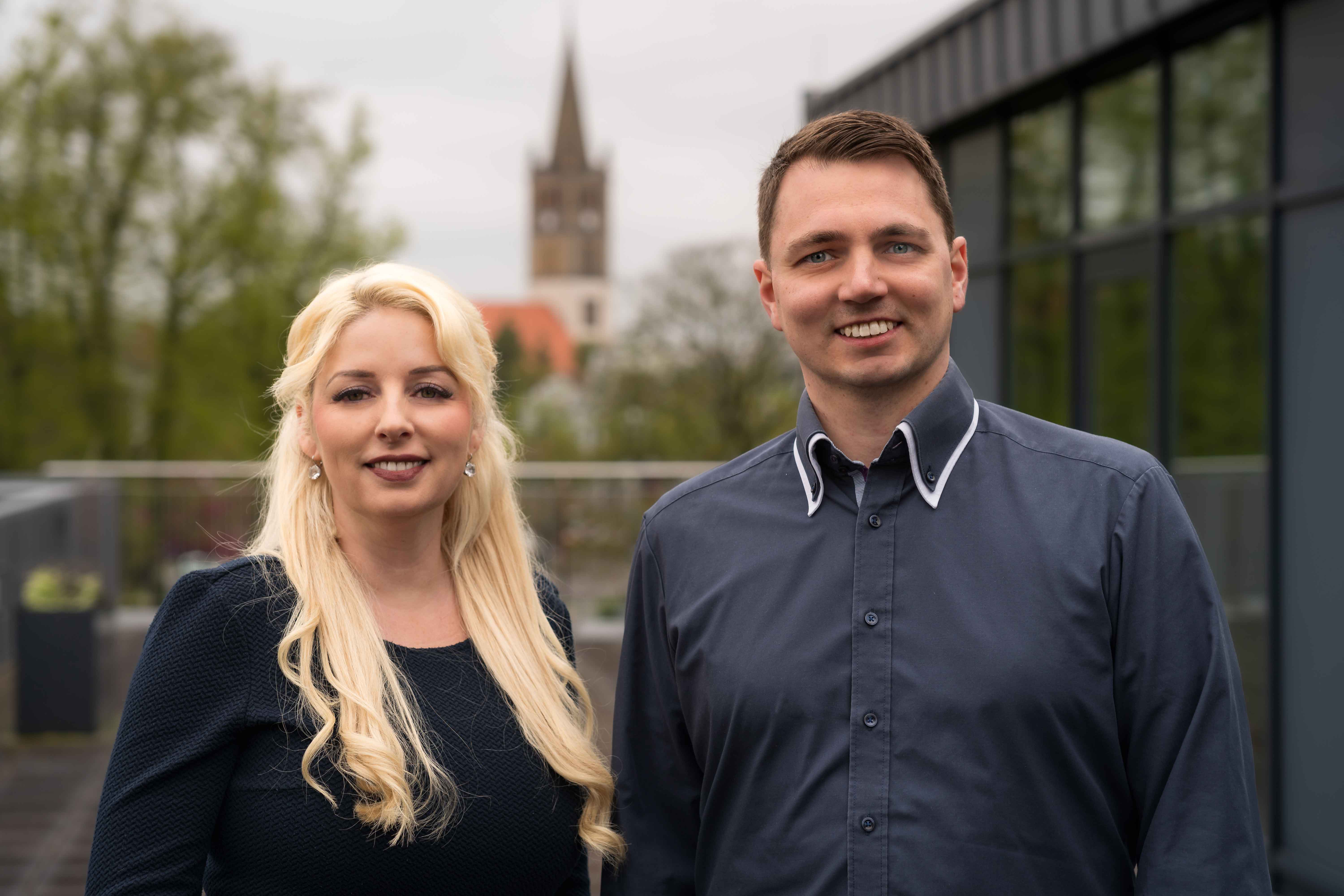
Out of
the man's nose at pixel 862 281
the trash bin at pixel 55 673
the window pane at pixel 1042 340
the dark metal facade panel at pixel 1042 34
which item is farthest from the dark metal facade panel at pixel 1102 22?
the trash bin at pixel 55 673

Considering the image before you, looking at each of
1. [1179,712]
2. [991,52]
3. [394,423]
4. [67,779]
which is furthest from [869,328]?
[67,779]

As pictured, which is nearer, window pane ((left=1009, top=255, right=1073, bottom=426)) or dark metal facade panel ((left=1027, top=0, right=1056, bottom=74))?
dark metal facade panel ((left=1027, top=0, right=1056, bottom=74))

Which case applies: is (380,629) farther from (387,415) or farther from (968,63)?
(968,63)

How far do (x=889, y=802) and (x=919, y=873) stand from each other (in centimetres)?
11

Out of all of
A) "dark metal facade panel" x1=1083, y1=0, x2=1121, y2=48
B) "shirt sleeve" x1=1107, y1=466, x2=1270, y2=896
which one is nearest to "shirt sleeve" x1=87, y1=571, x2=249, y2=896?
"shirt sleeve" x1=1107, y1=466, x2=1270, y2=896

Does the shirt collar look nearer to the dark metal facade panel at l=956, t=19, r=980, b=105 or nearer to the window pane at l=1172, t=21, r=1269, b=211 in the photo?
the window pane at l=1172, t=21, r=1269, b=211

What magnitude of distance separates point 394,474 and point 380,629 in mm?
298

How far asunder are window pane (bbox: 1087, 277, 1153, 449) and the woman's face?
4.32 meters

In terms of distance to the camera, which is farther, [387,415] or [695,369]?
[695,369]

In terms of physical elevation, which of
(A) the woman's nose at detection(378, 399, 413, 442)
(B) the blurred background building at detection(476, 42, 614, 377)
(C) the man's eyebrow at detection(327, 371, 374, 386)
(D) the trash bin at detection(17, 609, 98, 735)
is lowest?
(D) the trash bin at detection(17, 609, 98, 735)

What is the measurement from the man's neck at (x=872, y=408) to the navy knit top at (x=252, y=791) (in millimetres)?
847

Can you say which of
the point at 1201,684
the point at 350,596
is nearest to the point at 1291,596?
the point at 1201,684

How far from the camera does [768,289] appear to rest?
2.17 meters

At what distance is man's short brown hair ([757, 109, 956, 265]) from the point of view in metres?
1.97
